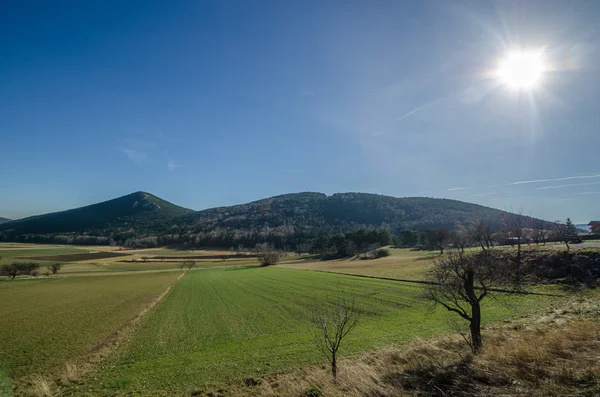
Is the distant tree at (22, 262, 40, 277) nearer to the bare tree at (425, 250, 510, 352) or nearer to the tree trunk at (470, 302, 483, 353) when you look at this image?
the bare tree at (425, 250, 510, 352)

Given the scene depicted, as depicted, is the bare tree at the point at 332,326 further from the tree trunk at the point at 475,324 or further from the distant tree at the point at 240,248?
the distant tree at the point at 240,248

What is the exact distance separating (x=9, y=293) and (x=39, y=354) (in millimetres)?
45855

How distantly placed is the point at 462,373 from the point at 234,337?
1833 centimetres

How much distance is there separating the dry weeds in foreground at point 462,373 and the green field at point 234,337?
102 inches

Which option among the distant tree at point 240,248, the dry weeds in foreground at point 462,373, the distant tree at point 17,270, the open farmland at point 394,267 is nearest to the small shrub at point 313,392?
the dry weeds in foreground at point 462,373

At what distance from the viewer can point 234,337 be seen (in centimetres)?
2316

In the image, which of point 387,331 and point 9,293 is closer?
point 387,331

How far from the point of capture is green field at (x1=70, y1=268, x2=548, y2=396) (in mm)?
16078

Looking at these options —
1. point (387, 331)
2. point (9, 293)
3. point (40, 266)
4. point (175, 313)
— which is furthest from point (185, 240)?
point (387, 331)

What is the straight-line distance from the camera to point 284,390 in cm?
1282

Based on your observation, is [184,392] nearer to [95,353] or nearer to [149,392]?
[149,392]

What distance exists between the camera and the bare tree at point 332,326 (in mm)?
14662

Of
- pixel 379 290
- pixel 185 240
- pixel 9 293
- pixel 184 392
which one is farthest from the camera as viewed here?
pixel 185 240

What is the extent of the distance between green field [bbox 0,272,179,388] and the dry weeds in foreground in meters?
14.4
